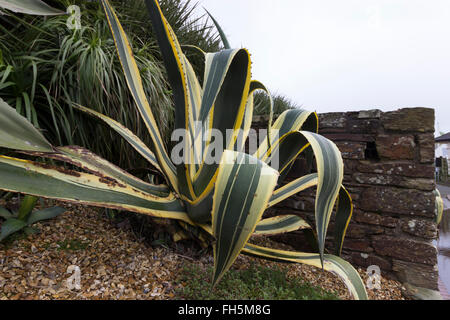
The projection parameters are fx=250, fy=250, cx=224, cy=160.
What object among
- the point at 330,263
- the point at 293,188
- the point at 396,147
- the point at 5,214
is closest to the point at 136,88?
the point at 5,214

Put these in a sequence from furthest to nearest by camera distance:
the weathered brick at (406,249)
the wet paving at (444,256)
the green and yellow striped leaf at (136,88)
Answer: the wet paving at (444,256), the weathered brick at (406,249), the green and yellow striped leaf at (136,88)

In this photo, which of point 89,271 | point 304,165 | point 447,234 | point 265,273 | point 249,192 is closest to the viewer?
point 249,192

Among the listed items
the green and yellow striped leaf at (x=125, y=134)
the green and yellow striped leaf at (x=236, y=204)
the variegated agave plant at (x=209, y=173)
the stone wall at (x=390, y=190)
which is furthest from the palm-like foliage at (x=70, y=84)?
the stone wall at (x=390, y=190)

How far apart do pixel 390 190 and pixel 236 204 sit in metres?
1.04

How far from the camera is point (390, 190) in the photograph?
121cm

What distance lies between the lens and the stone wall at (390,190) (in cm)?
114

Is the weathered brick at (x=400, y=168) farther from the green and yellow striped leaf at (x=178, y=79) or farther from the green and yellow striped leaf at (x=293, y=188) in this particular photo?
the green and yellow striped leaf at (x=178, y=79)

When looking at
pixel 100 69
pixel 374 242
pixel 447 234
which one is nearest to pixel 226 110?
pixel 100 69

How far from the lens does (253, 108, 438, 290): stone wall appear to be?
1.14 m

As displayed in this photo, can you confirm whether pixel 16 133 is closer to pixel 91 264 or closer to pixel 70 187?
pixel 70 187

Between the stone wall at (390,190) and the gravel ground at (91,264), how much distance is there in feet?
0.60

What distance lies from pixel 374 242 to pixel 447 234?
1870 mm

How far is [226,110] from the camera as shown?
841 mm
